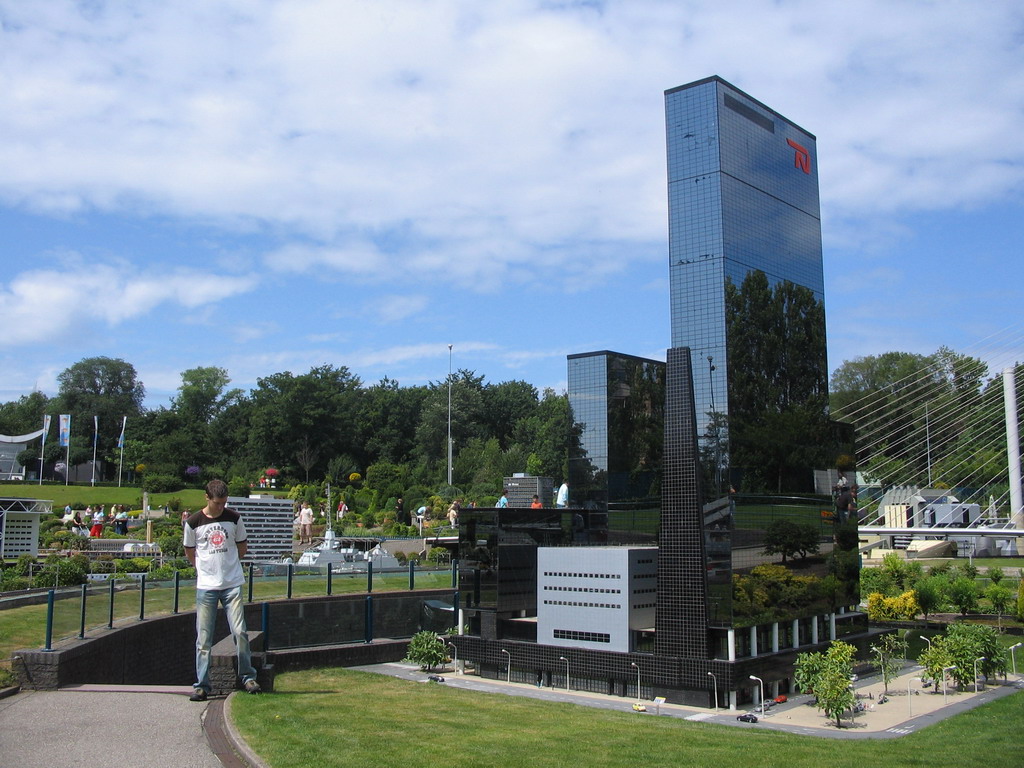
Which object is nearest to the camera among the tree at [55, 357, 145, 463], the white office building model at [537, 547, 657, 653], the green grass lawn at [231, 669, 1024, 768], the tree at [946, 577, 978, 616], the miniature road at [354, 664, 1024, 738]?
the green grass lawn at [231, 669, 1024, 768]

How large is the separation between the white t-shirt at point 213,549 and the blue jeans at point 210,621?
3.9 inches

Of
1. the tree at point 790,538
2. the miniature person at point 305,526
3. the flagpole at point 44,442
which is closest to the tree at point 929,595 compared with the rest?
the tree at point 790,538

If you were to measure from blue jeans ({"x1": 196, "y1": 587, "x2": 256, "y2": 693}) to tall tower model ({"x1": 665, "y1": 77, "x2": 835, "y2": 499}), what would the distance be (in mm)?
10342

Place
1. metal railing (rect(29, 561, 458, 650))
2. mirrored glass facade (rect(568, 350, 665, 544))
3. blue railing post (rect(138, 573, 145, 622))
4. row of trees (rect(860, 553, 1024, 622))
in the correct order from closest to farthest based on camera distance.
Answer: metal railing (rect(29, 561, 458, 650))
blue railing post (rect(138, 573, 145, 622))
mirrored glass facade (rect(568, 350, 665, 544))
row of trees (rect(860, 553, 1024, 622))

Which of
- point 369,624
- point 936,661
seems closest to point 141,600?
point 369,624

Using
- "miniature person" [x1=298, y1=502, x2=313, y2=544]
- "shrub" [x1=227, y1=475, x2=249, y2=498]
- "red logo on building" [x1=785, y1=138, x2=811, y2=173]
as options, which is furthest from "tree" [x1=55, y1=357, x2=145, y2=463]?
"red logo on building" [x1=785, y1=138, x2=811, y2=173]

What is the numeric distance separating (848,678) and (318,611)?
1217 cm

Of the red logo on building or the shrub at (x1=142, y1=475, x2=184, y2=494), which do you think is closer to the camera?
the red logo on building

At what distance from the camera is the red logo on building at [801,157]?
21.7 m

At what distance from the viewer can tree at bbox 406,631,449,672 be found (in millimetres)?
19781

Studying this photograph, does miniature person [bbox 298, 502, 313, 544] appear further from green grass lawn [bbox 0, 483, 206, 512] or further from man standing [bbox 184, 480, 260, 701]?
man standing [bbox 184, 480, 260, 701]

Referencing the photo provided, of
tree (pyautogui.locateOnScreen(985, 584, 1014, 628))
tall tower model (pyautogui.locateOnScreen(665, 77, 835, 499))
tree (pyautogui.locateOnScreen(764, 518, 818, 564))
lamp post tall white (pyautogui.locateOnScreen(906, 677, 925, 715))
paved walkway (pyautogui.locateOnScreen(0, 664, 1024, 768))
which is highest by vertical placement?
tall tower model (pyautogui.locateOnScreen(665, 77, 835, 499))

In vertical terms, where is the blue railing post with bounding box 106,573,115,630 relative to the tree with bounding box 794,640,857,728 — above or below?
above

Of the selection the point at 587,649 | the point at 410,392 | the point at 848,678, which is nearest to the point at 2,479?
the point at 410,392
